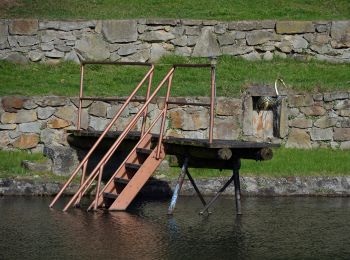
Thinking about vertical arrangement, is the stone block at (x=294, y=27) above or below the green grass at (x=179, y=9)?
below

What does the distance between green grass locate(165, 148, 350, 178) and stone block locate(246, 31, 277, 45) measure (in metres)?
3.82

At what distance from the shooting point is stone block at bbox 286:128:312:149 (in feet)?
57.1

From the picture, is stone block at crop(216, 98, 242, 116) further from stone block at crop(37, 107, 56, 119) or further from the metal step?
the metal step

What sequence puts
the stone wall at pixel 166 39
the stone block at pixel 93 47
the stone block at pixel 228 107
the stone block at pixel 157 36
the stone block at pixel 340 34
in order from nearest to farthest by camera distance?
the stone block at pixel 228 107 < the stone wall at pixel 166 39 < the stone block at pixel 93 47 < the stone block at pixel 157 36 < the stone block at pixel 340 34

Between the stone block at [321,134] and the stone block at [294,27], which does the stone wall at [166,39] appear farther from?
the stone block at [321,134]

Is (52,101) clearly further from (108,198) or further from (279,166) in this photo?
(279,166)

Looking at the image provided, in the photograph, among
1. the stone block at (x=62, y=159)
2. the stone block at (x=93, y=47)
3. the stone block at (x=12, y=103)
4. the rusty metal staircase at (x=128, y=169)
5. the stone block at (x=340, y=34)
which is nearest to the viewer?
the rusty metal staircase at (x=128, y=169)

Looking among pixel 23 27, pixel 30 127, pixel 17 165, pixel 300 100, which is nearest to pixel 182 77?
pixel 300 100

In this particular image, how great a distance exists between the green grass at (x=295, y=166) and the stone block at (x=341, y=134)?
0.54 meters

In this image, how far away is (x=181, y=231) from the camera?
1141cm

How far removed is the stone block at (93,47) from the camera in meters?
19.7

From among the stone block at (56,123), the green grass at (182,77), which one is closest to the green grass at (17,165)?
the stone block at (56,123)

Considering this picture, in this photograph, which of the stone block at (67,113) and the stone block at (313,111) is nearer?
the stone block at (67,113)

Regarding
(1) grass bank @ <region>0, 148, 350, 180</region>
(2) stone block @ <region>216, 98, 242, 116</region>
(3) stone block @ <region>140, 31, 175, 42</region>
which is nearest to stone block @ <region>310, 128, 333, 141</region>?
(1) grass bank @ <region>0, 148, 350, 180</region>
